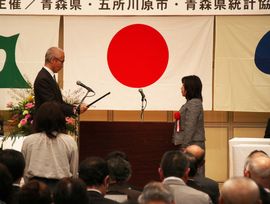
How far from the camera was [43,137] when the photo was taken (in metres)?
3.12

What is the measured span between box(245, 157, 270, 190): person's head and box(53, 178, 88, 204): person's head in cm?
108

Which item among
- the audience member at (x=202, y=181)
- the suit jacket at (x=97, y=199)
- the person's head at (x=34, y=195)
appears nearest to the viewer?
the person's head at (x=34, y=195)

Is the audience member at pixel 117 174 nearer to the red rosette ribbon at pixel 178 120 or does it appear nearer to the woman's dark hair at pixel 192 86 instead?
the red rosette ribbon at pixel 178 120

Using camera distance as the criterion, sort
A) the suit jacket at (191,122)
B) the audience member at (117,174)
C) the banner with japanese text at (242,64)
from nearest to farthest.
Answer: the audience member at (117,174) < the suit jacket at (191,122) < the banner with japanese text at (242,64)

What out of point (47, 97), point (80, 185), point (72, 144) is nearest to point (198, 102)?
point (47, 97)

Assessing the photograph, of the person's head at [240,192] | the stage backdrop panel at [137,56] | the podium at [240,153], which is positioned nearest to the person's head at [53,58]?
the stage backdrop panel at [137,56]

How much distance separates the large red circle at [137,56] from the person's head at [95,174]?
348cm

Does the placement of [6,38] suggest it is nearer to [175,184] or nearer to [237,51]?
[237,51]

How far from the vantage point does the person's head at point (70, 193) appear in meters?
2.09

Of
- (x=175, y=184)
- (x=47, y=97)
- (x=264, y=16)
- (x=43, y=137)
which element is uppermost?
(x=264, y=16)

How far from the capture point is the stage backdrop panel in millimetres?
6066

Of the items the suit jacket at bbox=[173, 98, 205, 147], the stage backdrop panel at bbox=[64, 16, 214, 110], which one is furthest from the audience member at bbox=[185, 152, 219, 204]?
the stage backdrop panel at bbox=[64, 16, 214, 110]

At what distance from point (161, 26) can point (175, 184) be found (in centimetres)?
385

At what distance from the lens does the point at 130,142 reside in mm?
4547
